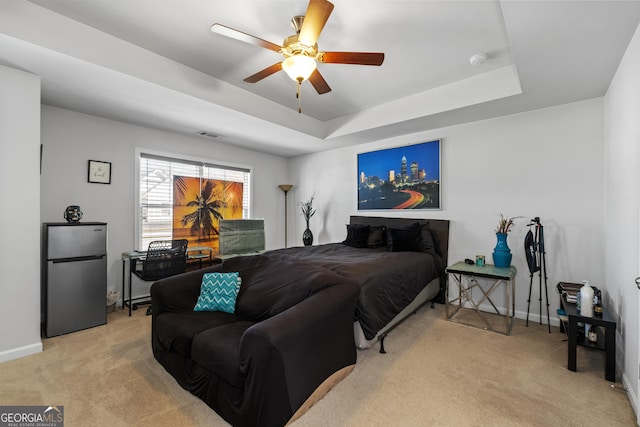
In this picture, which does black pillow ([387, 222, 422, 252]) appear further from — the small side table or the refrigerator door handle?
the refrigerator door handle

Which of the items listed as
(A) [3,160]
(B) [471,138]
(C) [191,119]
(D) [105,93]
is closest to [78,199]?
(A) [3,160]

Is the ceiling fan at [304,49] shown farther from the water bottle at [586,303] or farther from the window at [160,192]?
the window at [160,192]

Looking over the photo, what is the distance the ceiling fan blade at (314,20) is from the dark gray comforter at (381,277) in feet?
6.31

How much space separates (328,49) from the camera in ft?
8.69

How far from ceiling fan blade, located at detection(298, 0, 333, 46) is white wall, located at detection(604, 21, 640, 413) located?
2087mm

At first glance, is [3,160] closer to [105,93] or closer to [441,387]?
[105,93]

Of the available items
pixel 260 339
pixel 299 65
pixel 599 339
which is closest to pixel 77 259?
pixel 260 339

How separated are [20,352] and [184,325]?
5.69 feet

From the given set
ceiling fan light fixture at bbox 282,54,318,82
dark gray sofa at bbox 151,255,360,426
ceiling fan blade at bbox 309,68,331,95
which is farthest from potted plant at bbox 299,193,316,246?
ceiling fan light fixture at bbox 282,54,318,82

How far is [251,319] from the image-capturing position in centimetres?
221

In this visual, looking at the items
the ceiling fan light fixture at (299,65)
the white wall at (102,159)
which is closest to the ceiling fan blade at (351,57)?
the ceiling fan light fixture at (299,65)

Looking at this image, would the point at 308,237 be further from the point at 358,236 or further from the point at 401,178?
the point at 401,178

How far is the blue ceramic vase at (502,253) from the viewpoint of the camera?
3.27 m

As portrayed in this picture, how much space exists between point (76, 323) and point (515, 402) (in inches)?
165
